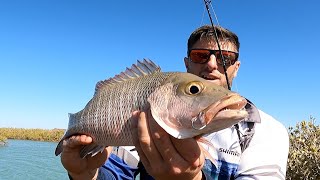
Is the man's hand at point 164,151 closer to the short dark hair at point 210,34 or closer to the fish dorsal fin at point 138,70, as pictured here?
the fish dorsal fin at point 138,70

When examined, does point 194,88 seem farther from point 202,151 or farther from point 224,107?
point 202,151

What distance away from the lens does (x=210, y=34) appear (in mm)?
4594

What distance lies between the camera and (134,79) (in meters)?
2.54

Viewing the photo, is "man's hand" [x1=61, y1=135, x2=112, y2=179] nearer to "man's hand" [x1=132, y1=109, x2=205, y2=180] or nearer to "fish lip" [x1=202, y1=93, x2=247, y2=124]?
"man's hand" [x1=132, y1=109, x2=205, y2=180]

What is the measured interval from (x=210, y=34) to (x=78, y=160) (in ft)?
7.85

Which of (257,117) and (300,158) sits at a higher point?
(257,117)

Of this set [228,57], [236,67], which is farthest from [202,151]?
[236,67]

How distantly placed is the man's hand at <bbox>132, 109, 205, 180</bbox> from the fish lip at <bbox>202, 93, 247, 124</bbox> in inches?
11.4

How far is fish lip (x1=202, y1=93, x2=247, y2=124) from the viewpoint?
1978mm

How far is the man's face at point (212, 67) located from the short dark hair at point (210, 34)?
0.24ft

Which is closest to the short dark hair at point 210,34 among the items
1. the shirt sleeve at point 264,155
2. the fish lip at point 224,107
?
the shirt sleeve at point 264,155

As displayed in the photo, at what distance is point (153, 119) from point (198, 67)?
2182mm

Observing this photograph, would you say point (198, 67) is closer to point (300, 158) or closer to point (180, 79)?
point (180, 79)

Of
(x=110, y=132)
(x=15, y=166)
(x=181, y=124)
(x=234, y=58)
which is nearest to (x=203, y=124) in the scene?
(x=181, y=124)
